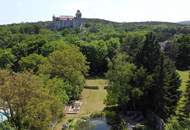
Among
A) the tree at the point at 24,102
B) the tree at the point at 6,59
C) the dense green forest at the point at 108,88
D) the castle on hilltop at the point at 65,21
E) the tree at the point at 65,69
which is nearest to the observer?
the tree at the point at 24,102

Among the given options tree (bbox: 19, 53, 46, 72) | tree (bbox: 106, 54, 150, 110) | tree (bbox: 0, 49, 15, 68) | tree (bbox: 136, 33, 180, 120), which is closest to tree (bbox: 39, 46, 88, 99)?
tree (bbox: 106, 54, 150, 110)

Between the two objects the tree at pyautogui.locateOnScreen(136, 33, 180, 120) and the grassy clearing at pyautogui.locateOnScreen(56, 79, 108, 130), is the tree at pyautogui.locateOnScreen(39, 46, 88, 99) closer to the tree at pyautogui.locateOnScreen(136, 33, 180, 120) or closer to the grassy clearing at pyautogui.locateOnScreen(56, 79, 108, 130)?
the grassy clearing at pyautogui.locateOnScreen(56, 79, 108, 130)

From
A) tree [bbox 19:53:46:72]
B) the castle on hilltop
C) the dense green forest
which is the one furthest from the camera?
the castle on hilltop

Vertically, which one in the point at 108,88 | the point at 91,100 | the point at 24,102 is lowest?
the point at 91,100

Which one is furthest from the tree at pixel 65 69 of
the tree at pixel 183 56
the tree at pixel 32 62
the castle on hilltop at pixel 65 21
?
the castle on hilltop at pixel 65 21

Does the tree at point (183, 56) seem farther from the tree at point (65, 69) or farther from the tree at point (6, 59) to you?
the tree at point (6, 59)

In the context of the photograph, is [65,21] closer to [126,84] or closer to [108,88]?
[108,88]

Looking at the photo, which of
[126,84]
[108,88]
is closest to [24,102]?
[126,84]
